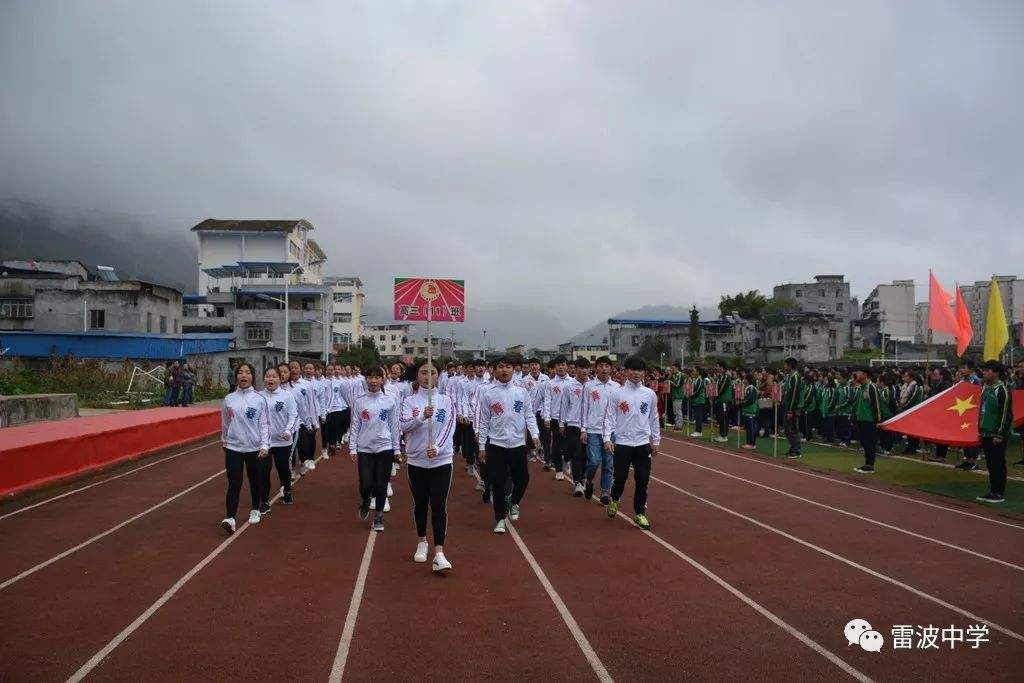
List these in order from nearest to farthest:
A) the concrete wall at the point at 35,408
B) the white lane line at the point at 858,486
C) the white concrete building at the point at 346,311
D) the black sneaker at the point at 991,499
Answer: the white lane line at the point at 858,486
the black sneaker at the point at 991,499
the concrete wall at the point at 35,408
the white concrete building at the point at 346,311

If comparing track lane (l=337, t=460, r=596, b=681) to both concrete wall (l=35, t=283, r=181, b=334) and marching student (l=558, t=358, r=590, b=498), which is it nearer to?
marching student (l=558, t=358, r=590, b=498)

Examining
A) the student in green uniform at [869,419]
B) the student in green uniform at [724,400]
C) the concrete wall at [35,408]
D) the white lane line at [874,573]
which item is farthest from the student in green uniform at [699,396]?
the concrete wall at [35,408]

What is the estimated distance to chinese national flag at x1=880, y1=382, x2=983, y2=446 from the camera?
11.6 m

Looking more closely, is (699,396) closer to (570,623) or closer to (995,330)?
(995,330)

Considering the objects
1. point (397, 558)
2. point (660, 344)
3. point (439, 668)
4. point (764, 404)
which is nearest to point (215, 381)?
point (764, 404)

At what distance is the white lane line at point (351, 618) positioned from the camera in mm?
4367

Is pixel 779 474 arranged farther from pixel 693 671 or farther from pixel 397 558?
pixel 693 671

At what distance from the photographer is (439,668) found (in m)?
4.38

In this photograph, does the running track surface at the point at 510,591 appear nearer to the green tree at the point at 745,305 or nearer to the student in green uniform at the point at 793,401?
the student in green uniform at the point at 793,401

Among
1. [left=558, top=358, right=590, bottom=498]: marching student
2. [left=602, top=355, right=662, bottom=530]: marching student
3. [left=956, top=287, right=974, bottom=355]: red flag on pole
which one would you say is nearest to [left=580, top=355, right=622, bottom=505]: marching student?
[left=558, top=358, right=590, bottom=498]: marching student

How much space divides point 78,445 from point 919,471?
47.8 feet

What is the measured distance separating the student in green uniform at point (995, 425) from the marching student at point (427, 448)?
7641mm

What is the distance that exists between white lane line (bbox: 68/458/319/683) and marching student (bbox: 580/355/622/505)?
15.3 feet

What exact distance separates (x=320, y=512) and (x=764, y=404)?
1300 centimetres
